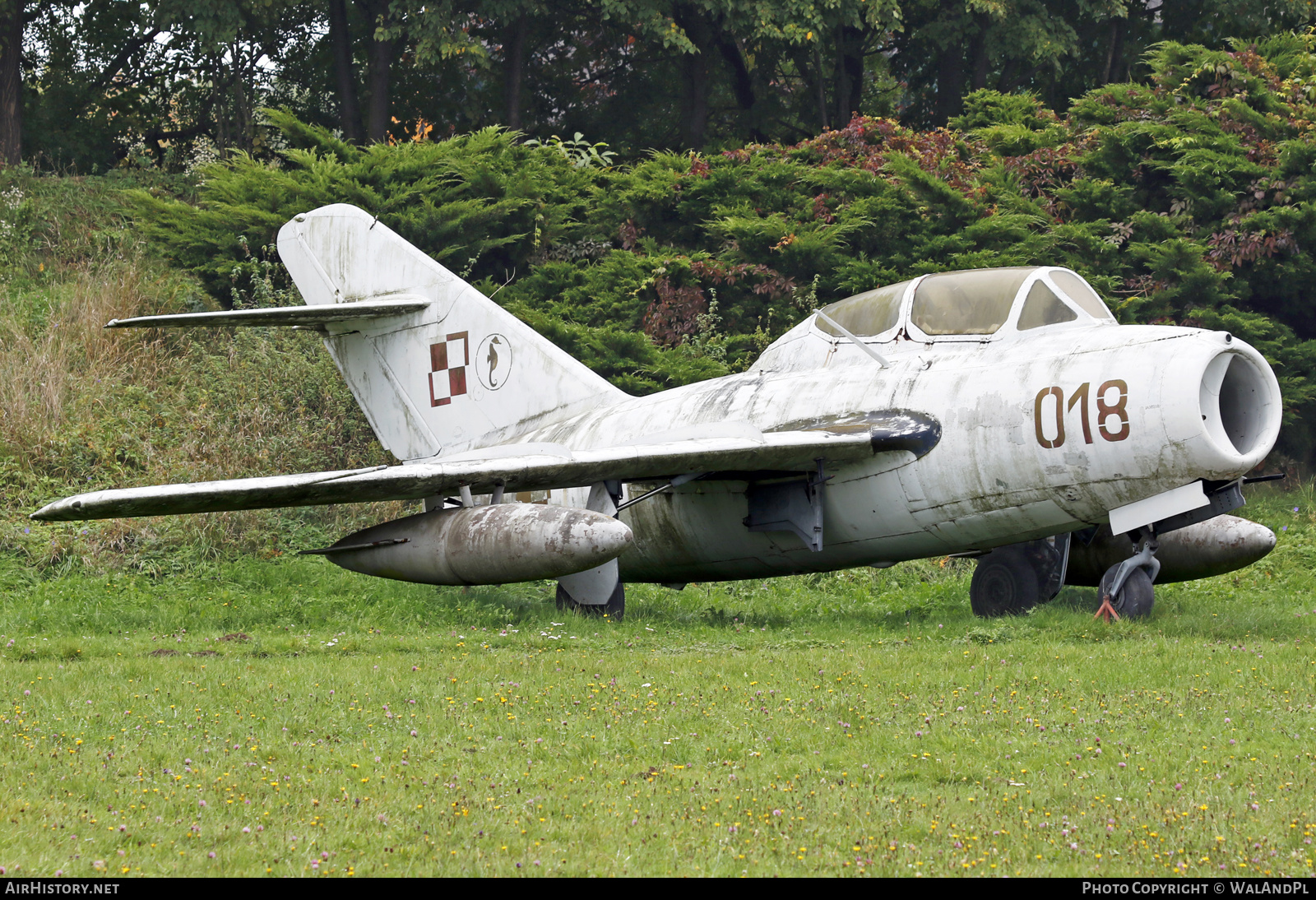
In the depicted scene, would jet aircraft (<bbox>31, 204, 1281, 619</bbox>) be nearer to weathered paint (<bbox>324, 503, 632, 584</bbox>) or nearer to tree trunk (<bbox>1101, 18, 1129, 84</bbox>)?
weathered paint (<bbox>324, 503, 632, 584</bbox>)

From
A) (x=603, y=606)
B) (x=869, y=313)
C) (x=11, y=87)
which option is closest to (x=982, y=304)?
(x=869, y=313)

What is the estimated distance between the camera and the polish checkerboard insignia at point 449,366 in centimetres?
1427

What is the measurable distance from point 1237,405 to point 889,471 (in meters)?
2.82

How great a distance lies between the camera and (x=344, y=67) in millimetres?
26359

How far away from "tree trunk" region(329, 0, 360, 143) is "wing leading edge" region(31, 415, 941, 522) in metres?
16.8

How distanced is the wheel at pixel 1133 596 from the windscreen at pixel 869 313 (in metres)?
2.98

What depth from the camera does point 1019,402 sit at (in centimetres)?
1018

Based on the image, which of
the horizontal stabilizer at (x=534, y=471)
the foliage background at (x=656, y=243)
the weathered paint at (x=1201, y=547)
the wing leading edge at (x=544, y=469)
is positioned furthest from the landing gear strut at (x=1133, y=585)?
the foliage background at (x=656, y=243)

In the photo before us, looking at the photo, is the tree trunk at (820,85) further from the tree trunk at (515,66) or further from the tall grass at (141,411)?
the tall grass at (141,411)

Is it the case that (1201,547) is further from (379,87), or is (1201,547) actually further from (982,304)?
(379,87)

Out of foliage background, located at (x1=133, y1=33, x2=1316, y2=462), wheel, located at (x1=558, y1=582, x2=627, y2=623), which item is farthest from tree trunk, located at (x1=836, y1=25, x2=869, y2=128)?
wheel, located at (x1=558, y1=582, x2=627, y2=623)

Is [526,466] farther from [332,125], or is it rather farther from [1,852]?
[332,125]

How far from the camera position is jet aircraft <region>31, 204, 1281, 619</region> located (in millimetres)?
9789

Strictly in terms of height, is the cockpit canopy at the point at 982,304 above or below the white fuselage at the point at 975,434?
above
